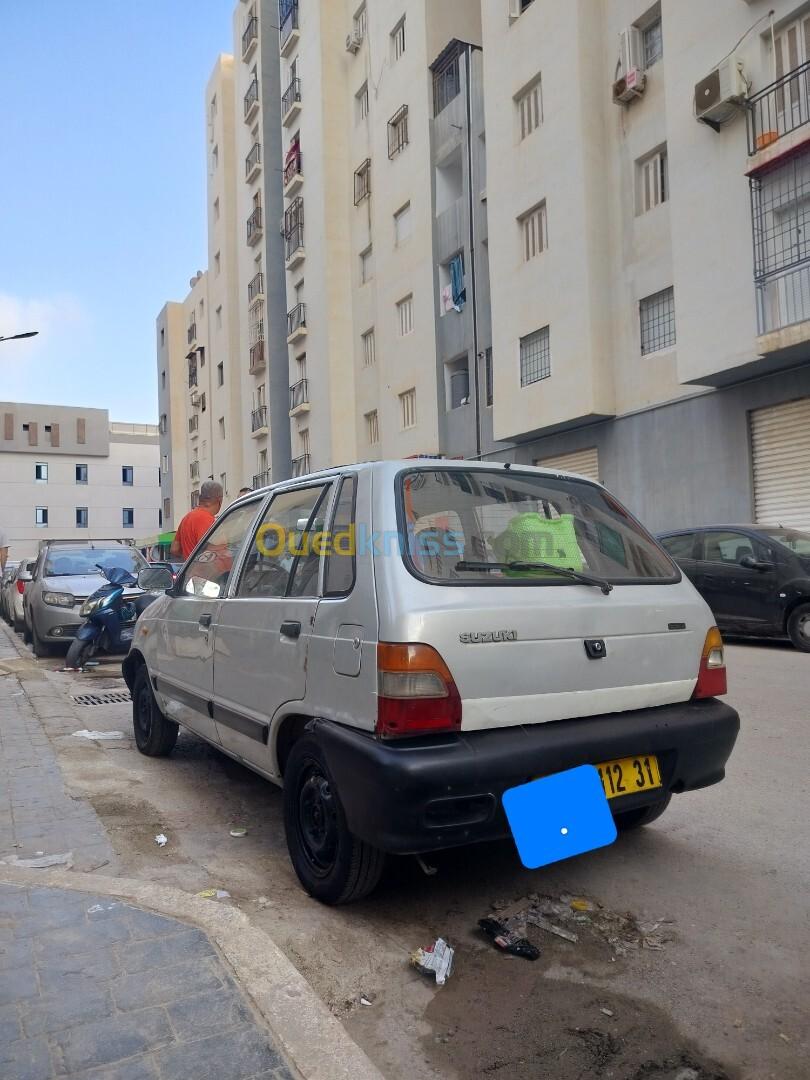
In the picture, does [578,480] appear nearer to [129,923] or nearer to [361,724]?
[361,724]

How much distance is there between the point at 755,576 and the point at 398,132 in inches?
790

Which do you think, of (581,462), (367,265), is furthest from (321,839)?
(367,265)

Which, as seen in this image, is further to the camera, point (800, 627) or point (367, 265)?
point (367, 265)

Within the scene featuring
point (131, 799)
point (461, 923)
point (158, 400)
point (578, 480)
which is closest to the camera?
point (461, 923)

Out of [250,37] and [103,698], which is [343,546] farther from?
[250,37]

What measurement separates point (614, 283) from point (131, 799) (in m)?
15.1

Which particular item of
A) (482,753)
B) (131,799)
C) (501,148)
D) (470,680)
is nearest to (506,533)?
(470,680)

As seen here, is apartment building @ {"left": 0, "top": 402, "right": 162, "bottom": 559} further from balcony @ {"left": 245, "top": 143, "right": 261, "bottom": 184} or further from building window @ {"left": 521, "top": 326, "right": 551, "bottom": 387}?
building window @ {"left": 521, "top": 326, "right": 551, "bottom": 387}

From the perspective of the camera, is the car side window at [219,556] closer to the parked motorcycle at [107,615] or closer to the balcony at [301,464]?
the parked motorcycle at [107,615]

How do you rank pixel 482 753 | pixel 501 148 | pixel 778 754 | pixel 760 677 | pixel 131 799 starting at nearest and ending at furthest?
pixel 482 753, pixel 131 799, pixel 778 754, pixel 760 677, pixel 501 148

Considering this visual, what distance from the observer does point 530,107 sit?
18.8 meters

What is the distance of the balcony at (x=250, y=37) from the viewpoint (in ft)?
118

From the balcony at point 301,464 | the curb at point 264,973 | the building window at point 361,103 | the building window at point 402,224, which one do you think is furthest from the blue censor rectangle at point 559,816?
the building window at point 361,103

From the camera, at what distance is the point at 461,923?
10.5ft
